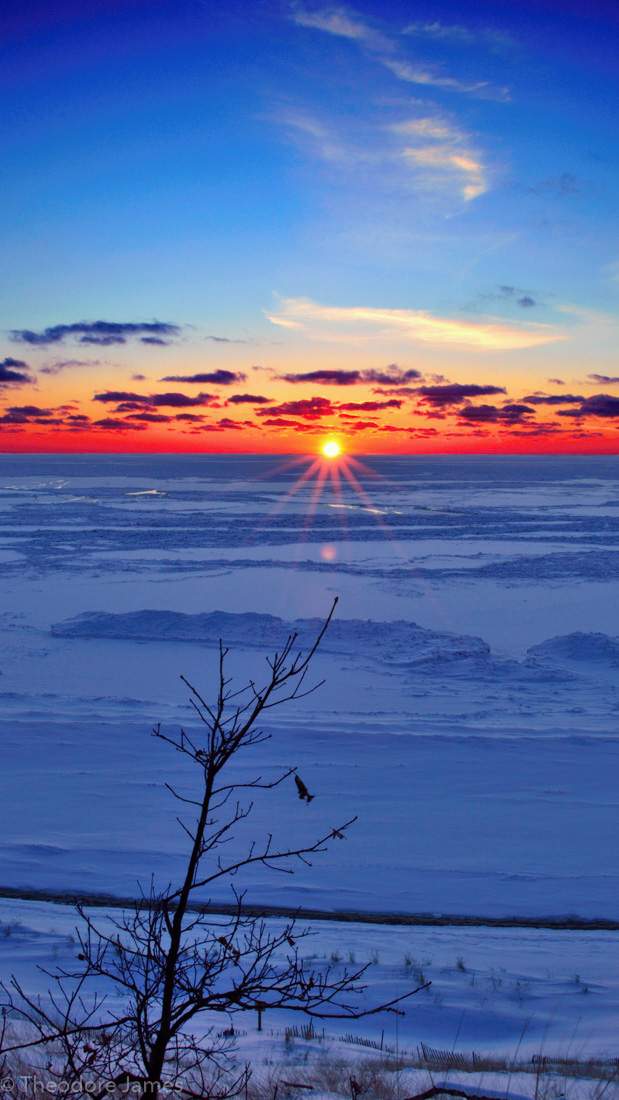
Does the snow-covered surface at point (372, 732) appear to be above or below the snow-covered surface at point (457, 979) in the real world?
above

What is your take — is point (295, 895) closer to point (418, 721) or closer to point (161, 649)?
point (418, 721)

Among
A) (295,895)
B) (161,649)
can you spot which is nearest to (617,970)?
(295,895)

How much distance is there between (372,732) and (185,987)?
26.0ft

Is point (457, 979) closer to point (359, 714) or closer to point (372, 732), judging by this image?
point (372, 732)

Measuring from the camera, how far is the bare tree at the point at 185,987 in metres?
2.37

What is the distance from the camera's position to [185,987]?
2441mm

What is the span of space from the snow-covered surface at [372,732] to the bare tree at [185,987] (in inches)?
24.8

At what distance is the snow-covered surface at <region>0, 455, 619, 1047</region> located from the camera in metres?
6.86

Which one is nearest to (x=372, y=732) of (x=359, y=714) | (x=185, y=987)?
(x=359, y=714)

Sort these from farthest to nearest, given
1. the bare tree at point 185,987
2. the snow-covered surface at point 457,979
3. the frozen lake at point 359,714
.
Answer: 1. the frozen lake at point 359,714
2. the snow-covered surface at point 457,979
3. the bare tree at point 185,987

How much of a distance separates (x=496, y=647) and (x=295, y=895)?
850 centimetres

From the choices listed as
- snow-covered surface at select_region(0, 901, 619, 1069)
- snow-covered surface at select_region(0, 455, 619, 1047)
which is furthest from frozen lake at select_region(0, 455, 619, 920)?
snow-covered surface at select_region(0, 901, 619, 1069)

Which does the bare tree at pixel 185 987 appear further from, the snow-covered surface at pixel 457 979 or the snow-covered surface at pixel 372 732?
the snow-covered surface at pixel 372 732

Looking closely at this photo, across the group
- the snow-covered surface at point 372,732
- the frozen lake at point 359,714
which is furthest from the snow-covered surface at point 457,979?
the frozen lake at point 359,714
